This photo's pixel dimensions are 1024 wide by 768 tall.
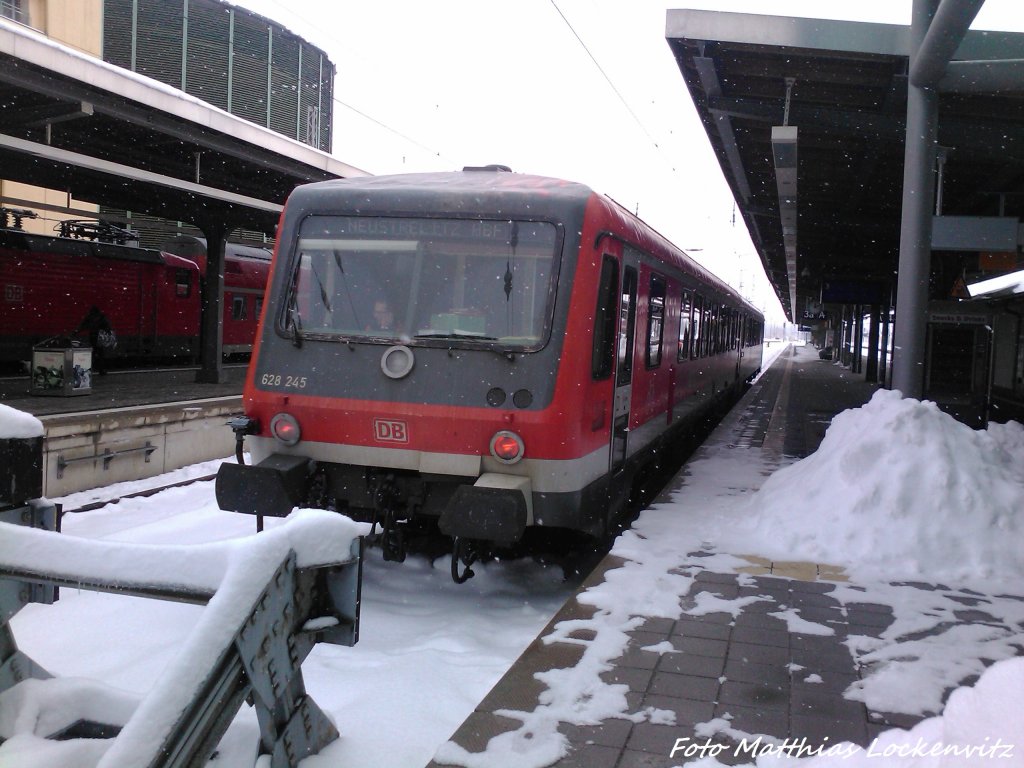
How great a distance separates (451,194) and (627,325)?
175cm

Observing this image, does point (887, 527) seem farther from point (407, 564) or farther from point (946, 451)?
point (407, 564)

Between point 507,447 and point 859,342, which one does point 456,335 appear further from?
point 859,342

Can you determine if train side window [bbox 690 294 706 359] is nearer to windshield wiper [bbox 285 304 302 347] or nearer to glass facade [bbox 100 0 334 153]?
windshield wiper [bbox 285 304 302 347]

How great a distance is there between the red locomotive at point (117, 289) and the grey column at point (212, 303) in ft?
7.27

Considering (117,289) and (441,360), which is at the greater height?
(117,289)

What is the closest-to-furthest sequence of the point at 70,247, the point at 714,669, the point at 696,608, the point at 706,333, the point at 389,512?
1. the point at 714,669
2. the point at 696,608
3. the point at 389,512
4. the point at 706,333
5. the point at 70,247

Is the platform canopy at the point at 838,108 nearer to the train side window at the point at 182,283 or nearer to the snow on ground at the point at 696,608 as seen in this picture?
A: the snow on ground at the point at 696,608

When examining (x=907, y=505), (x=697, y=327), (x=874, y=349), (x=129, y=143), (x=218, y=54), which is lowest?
(x=907, y=505)

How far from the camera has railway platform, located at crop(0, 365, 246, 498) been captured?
891 centimetres

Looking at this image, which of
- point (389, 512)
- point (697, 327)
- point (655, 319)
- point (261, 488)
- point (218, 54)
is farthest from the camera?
point (218, 54)

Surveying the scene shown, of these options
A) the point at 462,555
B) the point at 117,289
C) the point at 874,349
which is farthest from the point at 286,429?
the point at 874,349

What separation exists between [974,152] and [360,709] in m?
10.5

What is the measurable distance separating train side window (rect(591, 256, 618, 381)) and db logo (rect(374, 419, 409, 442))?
1282mm

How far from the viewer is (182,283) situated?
62.1ft
